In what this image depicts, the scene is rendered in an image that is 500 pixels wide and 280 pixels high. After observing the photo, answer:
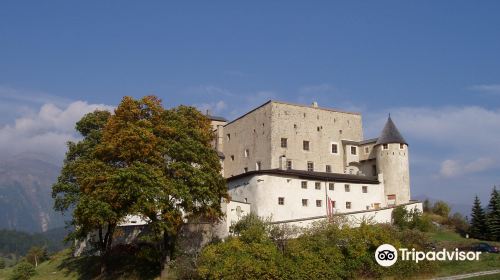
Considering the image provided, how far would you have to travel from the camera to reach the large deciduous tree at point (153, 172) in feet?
125

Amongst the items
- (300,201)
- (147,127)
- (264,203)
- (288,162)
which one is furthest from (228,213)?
(288,162)

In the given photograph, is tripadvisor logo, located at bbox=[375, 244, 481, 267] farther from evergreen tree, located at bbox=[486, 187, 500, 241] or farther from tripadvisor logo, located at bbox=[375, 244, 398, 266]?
evergreen tree, located at bbox=[486, 187, 500, 241]

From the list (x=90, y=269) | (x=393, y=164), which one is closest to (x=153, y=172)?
(x=90, y=269)

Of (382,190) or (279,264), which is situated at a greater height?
(382,190)

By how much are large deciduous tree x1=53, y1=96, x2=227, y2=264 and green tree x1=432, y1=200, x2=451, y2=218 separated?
93.0ft

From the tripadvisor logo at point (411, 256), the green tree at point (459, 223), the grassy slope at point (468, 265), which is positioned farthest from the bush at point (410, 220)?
the tripadvisor logo at point (411, 256)

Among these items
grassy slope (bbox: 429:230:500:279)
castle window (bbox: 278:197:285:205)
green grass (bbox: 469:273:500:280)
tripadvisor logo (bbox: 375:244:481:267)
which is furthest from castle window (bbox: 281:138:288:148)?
green grass (bbox: 469:273:500:280)

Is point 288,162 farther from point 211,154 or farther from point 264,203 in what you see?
point 211,154

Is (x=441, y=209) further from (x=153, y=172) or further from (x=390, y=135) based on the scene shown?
(x=153, y=172)

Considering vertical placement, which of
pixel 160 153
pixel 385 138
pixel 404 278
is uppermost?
pixel 385 138

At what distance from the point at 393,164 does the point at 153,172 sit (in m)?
28.1

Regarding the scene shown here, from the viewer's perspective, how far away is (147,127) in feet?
133

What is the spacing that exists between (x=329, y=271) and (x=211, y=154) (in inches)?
520

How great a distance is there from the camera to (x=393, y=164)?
5609 cm
